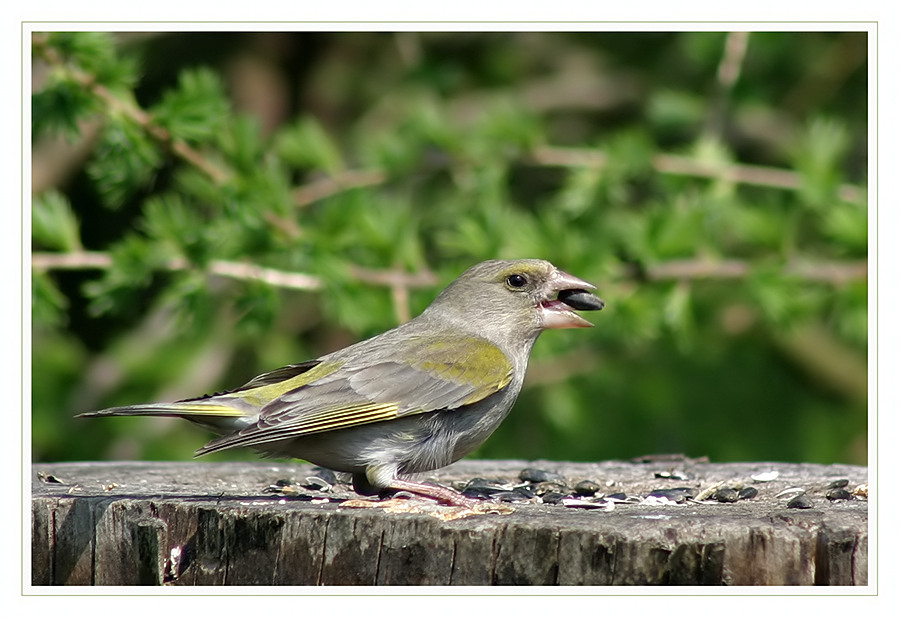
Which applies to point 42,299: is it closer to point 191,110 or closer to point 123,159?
point 123,159

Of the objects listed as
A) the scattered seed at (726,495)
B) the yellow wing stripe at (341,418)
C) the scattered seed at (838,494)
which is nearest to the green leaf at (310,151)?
the yellow wing stripe at (341,418)

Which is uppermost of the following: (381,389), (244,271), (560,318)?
(244,271)

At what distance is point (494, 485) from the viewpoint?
A: 18.1 feet

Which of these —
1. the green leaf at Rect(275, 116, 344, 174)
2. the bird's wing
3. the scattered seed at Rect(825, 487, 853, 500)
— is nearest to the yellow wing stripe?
the bird's wing

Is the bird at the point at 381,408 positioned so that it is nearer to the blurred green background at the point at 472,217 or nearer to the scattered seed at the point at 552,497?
the scattered seed at the point at 552,497

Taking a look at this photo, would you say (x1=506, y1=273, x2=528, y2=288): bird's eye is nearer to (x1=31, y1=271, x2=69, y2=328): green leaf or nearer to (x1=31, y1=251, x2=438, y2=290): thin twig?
(x1=31, y1=251, x2=438, y2=290): thin twig

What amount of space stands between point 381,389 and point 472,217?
233cm

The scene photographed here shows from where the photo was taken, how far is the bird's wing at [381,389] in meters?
4.67

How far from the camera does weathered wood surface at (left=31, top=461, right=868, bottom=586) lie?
380 cm

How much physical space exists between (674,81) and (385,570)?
22.9 ft

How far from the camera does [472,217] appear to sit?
7023 mm

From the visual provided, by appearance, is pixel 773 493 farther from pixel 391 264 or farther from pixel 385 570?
pixel 391 264

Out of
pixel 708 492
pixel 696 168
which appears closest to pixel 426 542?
pixel 708 492
